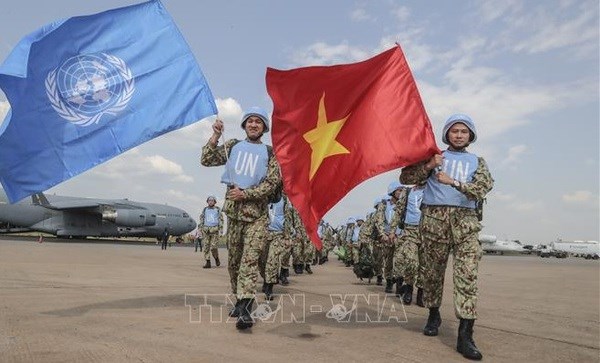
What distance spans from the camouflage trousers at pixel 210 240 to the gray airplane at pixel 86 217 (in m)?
20.6

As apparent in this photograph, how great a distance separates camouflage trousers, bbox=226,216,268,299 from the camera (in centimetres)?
488

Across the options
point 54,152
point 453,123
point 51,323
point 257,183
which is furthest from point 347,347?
point 54,152

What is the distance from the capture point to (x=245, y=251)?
16.3ft

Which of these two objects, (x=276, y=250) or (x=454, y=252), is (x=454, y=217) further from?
(x=276, y=250)

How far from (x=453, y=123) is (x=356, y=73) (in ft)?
3.62

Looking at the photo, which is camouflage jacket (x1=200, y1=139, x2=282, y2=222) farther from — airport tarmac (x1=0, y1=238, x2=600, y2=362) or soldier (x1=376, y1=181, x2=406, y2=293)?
soldier (x1=376, y1=181, x2=406, y2=293)

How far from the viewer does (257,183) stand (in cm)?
520

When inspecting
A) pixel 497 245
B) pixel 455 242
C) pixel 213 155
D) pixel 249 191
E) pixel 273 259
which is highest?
pixel 497 245

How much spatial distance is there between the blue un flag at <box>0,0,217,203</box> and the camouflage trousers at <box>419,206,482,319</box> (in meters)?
2.63

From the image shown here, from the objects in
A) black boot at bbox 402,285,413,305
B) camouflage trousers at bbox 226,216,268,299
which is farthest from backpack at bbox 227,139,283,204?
black boot at bbox 402,285,413,305

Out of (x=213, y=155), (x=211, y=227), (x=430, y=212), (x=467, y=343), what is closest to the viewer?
(x=467, y=343)

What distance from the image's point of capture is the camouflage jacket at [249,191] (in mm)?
5077

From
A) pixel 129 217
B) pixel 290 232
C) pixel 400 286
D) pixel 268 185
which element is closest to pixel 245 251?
pixel 268 185

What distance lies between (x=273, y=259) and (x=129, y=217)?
89.9ft
